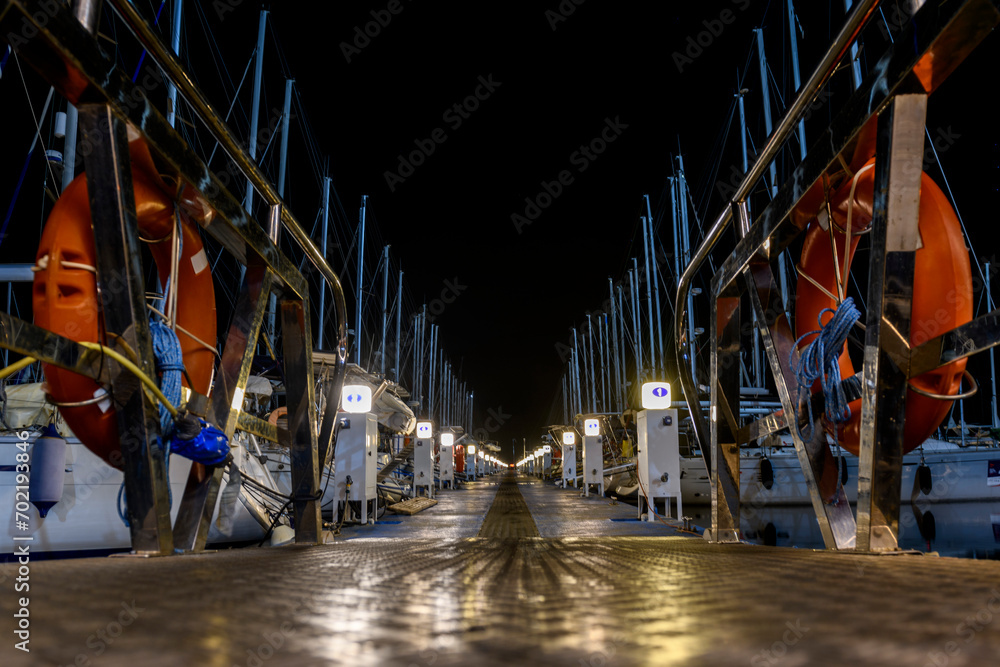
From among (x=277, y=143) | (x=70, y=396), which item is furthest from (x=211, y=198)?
(x=277, y=143)

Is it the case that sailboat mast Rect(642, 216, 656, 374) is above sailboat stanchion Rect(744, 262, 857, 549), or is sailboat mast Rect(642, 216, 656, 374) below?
above

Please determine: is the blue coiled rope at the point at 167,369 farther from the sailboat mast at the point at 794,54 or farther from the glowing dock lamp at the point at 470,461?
the glowing dock lamp at the point at 470,461

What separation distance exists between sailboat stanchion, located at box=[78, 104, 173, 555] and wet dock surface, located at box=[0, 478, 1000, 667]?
39cm

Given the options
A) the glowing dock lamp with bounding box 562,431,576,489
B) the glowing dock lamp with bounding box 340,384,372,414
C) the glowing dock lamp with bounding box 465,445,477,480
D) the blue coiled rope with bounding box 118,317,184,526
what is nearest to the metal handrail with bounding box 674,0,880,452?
the blue coiled rope with bounding box 118,317,184,526

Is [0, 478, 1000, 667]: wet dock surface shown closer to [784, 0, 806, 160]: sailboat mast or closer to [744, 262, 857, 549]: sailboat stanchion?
[744, 262, 857, 549]: sailboat stanchion

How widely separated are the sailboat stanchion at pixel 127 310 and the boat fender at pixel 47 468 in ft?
18.3

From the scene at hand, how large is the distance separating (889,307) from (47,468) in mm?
7695

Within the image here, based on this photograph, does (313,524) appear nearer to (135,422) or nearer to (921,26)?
(135,422)

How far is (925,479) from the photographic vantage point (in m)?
13.2

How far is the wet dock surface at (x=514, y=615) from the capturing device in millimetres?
676

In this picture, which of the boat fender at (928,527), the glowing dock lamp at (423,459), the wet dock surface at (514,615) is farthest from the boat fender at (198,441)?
the glowing dock lamp at (423,459)

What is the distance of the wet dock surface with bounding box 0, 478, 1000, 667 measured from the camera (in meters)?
0.68

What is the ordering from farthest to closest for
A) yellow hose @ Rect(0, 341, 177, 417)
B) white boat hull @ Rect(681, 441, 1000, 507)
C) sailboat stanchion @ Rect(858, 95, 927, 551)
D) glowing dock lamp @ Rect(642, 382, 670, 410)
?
white boat hull @ Rect(681, 441, 1000, 507) < glowing dock lamp @ Rect(642, 382, 670, 410) < sailboat stanchion @ Rect(858, 95, 927, 551) < yellow hose @ Rect(0, 341, 177, 417)

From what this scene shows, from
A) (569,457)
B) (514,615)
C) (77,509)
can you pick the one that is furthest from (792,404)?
(569,457)
